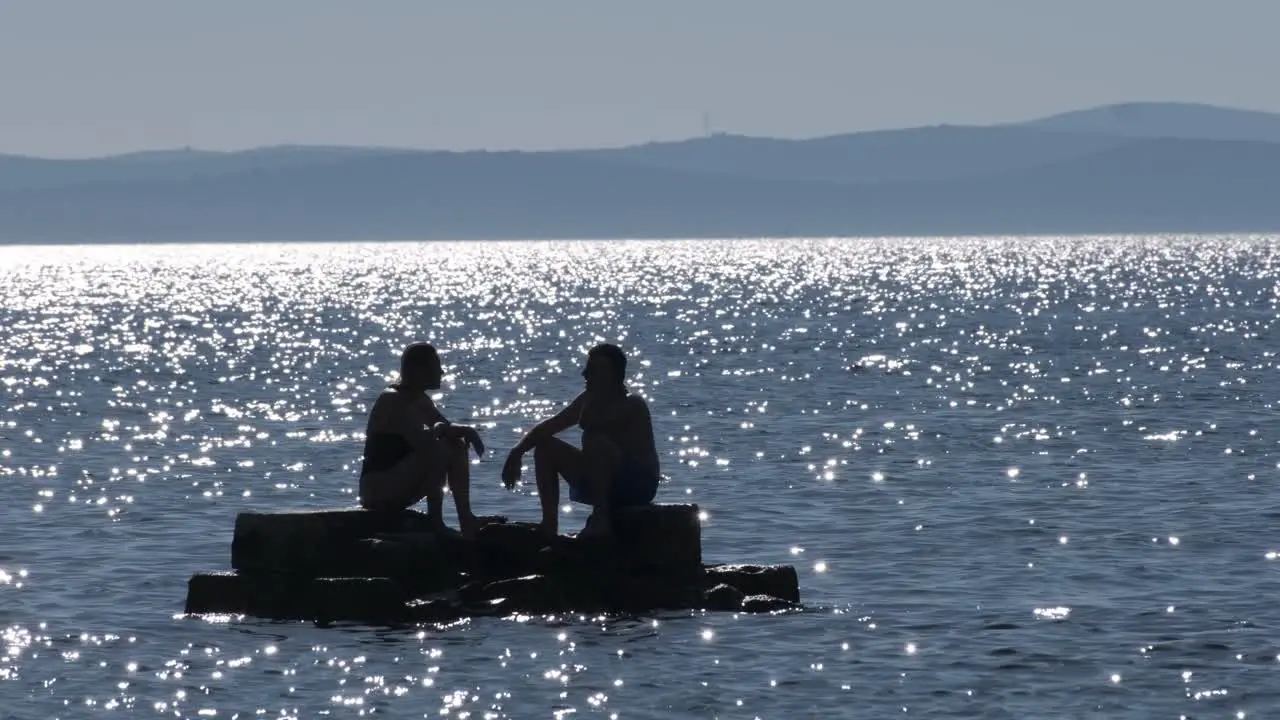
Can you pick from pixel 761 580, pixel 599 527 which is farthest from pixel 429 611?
pixel 761 580

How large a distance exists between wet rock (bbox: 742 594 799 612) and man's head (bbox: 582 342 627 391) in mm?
2544

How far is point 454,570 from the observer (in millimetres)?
21531

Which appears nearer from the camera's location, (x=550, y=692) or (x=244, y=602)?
(x=550, y=692)

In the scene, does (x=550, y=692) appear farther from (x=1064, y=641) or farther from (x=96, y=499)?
(x=96, y=499)

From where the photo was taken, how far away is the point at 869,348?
249 ft

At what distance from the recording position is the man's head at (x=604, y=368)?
68.3ft

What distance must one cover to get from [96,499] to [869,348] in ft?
153

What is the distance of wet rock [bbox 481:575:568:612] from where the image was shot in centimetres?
2117

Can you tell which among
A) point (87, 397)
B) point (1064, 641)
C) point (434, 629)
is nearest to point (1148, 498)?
point (1064, 641)

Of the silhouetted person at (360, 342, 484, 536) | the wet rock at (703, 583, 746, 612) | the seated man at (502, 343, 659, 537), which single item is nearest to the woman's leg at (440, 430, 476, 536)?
the silhouetted person at (360, 342, 484, 536)

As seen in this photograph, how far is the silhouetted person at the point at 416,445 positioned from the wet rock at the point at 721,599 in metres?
2.46

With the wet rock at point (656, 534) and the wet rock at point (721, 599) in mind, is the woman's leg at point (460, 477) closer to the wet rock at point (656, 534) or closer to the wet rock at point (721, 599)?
the wet rock at point (656, 534)

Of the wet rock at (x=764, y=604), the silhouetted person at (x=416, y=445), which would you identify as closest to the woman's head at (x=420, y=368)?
the silhouetted person at (x=416, y=445)

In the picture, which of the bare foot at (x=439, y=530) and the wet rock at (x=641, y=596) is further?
the wet rock at (x=641, y=596)
